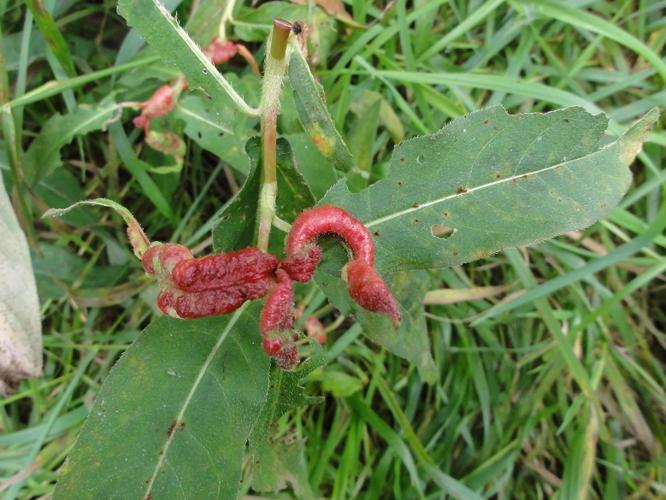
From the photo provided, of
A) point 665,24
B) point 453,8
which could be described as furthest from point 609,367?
point 453,8

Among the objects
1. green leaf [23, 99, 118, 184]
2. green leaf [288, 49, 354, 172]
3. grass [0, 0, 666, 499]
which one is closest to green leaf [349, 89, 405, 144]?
grass [0, 0, 666, 499]

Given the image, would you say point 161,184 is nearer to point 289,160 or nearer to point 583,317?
point 289,160

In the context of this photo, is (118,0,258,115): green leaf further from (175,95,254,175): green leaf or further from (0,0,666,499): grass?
(0,0,666,499): grass

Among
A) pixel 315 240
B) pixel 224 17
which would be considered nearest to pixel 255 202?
Answer: pixel 315 240

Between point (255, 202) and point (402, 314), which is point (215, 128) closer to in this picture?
point (255, 202)

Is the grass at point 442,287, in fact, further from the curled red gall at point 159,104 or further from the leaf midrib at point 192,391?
the leaf midrib at point 192,391

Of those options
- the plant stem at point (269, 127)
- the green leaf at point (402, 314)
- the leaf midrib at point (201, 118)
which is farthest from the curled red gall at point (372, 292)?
the leaf midrib at point (201, 118)

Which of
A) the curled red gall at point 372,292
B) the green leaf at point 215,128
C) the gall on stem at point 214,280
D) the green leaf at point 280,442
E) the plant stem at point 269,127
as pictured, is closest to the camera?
the curled red gall at point 372,292

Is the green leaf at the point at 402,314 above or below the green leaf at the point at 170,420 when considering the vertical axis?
below
